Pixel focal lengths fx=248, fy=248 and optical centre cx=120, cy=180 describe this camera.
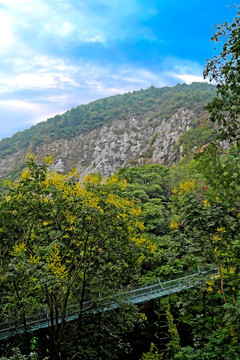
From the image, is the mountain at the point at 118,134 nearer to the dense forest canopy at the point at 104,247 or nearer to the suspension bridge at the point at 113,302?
the suspension bridge at the point at 113,302

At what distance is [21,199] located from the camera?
6.71 m

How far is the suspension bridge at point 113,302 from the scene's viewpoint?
19.1 ft

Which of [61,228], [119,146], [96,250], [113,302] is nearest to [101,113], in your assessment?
[119,146]

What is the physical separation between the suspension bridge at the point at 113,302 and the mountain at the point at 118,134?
3884 cm

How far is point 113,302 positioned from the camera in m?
7.76

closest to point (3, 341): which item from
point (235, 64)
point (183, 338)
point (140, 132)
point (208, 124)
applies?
point (183, 338)

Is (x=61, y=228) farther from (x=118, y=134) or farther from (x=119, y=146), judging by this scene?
(x=118, y=134)

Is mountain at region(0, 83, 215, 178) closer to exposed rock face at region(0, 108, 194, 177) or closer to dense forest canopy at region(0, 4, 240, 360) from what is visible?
exposed rock face at region(0, 108, 194, 177)

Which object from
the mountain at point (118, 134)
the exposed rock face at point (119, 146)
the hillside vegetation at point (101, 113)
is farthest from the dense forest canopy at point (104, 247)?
the hillside vegetation at point (101, 113)

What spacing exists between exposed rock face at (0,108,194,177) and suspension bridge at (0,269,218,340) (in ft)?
134

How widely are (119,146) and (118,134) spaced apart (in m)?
6.54

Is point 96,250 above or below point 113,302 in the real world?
above

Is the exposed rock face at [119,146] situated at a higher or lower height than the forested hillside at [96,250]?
higher

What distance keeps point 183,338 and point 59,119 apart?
85.8 meters
